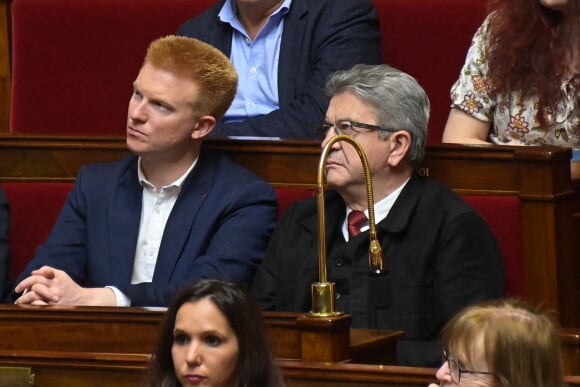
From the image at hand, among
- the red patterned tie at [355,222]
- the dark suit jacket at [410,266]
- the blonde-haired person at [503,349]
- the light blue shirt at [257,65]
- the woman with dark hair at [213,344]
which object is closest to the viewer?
the blonde-haired person at [503,349]

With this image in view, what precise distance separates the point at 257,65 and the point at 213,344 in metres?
1.70

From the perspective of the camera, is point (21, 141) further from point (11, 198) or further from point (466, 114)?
point (466, 114)

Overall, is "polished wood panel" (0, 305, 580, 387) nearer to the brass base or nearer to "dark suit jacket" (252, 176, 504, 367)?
the brass base

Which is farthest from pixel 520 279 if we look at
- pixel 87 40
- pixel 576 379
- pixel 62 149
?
pixel 87 40

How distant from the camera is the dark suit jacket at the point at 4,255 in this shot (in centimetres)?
328

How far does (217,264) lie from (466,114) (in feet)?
2.60

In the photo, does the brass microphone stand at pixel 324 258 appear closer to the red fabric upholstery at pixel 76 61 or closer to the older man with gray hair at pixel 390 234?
the older man with gray hair at pixel 390 234

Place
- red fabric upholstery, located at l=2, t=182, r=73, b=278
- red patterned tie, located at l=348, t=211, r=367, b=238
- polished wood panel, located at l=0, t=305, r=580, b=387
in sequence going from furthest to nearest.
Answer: red fabric upholstery, located at l=2, t=182, r=73, b=278 → red patterned tie, located at l=348, t=211, r=367, b=238 → polished wood panel, located at l=0, t=305, r=580, b=387

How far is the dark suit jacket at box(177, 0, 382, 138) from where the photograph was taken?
141 inches

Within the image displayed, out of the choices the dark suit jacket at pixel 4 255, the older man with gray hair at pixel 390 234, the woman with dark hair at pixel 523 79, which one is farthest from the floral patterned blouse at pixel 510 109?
the dark suit jacket at pixel 4 255

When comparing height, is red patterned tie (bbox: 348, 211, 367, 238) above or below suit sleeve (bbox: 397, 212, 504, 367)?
above

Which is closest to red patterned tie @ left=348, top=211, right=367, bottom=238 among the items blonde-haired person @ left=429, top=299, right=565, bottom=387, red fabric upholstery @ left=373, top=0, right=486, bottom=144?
red fabric upholstery @ left=373, top=0, right=486, bottom=144

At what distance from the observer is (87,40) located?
14.0 feet

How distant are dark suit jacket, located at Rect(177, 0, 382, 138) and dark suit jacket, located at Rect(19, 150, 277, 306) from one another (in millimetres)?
375
